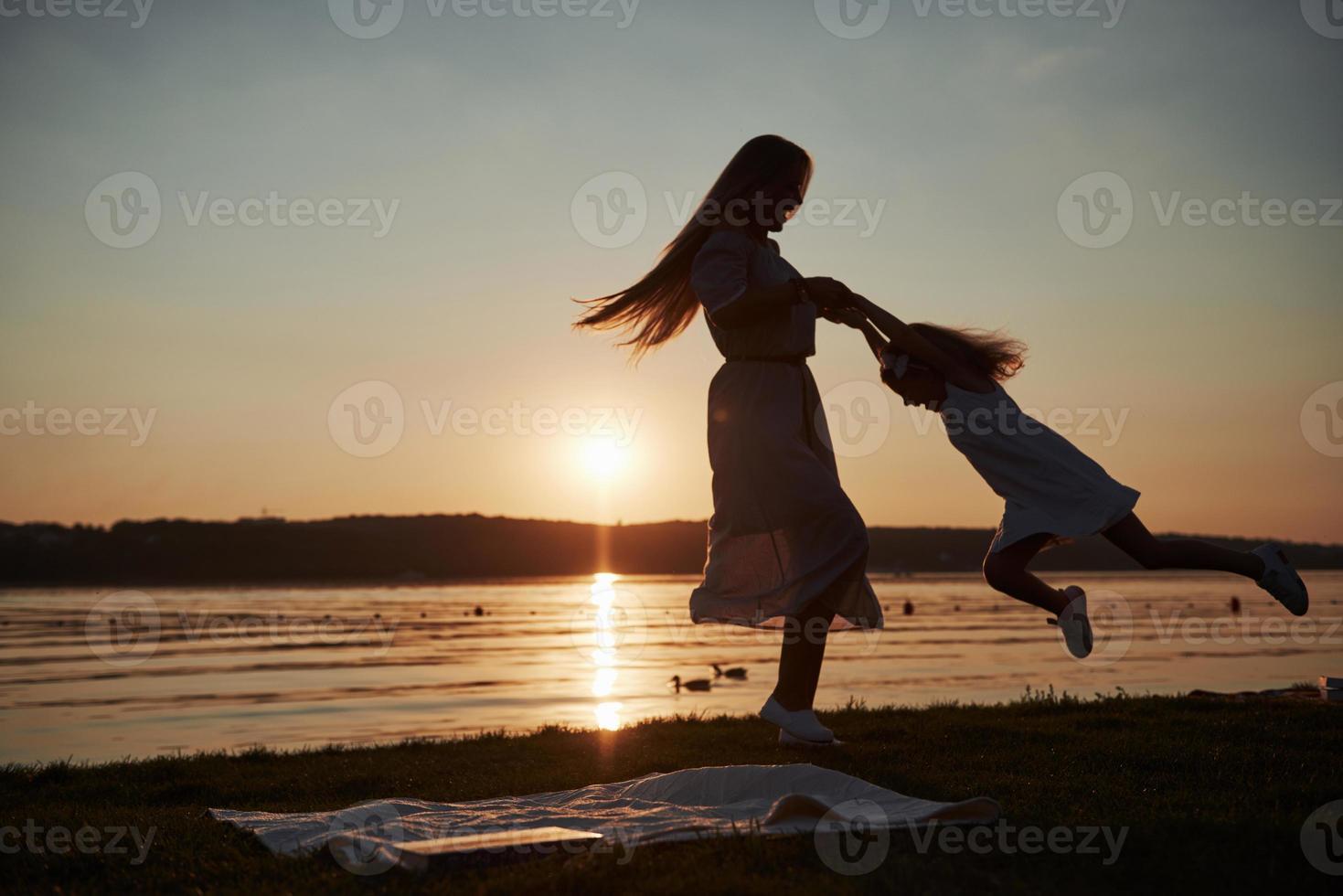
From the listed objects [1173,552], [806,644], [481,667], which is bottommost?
[481,667]

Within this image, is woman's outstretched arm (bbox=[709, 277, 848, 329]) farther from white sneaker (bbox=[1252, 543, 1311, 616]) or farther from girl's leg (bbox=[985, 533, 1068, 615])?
white sneaker (bbox=[1252, 543, 1311, 616])

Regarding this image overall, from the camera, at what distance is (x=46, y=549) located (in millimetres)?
89188

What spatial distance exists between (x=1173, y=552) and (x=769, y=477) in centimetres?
224

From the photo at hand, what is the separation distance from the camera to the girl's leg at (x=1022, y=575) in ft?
18.6

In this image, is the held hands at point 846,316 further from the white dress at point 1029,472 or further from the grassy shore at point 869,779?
the grassy shore at point 869,779

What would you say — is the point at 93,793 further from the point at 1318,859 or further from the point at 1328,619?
the point at 1328,619

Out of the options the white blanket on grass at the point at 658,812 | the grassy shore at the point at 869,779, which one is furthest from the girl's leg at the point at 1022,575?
the white blanket on grass at the point at 658,812

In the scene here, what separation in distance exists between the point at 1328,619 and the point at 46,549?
303 ft

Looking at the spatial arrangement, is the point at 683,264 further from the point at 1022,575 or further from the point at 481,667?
the point at 481,667

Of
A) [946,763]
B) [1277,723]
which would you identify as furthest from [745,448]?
[1277,723]

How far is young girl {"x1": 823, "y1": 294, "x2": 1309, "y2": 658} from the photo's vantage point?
5594 mm


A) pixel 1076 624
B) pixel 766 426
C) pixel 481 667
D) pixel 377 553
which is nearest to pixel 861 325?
pixel 766 426

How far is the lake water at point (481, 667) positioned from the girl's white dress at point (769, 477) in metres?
3.86

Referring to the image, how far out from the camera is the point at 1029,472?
5754mm
